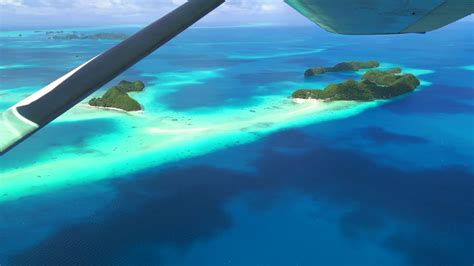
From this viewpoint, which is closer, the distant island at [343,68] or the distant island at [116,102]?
the distant island at [116,102]

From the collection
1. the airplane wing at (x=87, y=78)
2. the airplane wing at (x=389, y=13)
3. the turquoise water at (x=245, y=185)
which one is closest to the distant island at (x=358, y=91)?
the turquoise water at (x=245, y=185)

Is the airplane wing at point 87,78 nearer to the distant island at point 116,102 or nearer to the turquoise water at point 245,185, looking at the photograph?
the turquoise water at point 245,185

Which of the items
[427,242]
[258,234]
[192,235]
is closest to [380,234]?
[427,242]

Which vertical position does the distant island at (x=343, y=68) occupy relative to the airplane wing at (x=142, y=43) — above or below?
below

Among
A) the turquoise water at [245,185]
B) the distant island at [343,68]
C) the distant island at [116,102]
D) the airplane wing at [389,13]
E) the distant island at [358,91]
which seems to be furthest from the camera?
the distant island at [343,68]

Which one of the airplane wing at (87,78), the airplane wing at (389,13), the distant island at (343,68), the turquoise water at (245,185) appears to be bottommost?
the turquoise water at (245,185)

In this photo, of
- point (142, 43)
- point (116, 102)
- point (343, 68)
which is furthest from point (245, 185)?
point (343, 68)

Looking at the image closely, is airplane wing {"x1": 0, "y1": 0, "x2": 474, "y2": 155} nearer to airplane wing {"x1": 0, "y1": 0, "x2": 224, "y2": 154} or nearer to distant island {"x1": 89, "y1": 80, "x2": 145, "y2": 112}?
airplane wing {"x1": 0, "y1": 0, "x2": 224, "y2": 154}

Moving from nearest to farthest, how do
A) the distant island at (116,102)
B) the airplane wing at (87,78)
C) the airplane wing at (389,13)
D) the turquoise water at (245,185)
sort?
1. the airplane wing at (87,78)
2. the airplane wing at (389,13)
3. the turquoise water at (245,185)
4. the distant island at (116,102)
